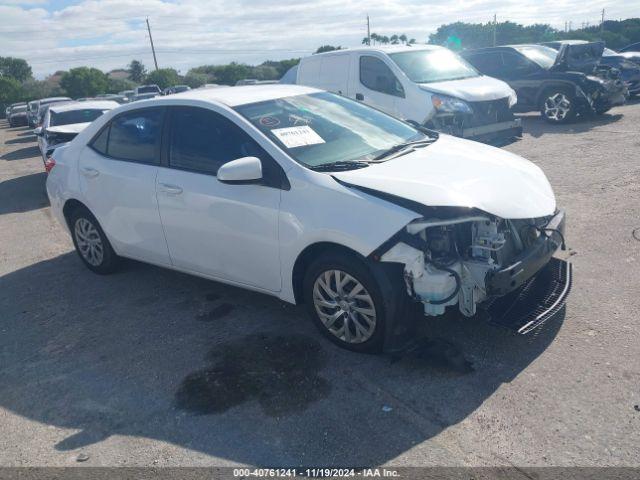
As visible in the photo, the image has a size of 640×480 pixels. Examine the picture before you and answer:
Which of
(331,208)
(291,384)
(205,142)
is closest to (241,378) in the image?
(291,384)

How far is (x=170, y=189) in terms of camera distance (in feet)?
15.3

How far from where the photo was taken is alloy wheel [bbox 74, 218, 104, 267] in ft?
18.8

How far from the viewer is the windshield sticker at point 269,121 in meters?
4.34

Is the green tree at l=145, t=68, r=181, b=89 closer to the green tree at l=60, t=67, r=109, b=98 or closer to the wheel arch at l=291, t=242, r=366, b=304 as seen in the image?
the green tree at l=60, t=67, r=109, b=98

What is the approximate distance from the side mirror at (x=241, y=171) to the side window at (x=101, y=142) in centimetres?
206

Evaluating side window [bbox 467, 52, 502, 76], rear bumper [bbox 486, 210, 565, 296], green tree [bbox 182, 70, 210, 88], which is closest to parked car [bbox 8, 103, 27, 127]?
green tree [bbox 182, 70, 210, 88]

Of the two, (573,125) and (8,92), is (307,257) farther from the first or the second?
(8,92)

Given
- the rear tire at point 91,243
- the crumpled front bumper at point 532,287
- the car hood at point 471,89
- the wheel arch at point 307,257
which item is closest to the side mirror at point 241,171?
the wheel arch at point 307,257

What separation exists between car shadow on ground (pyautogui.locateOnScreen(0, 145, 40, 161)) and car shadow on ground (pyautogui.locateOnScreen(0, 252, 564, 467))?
46.4 ft

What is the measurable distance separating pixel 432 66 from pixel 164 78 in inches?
1785

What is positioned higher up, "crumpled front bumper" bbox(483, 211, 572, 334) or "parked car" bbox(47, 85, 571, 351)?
"parked car" bbox(47, 85, 571, 351)

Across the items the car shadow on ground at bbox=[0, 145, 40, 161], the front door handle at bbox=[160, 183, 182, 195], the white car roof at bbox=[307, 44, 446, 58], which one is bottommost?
the car shadow on ground at bbox=[0, 145, 40, 161]

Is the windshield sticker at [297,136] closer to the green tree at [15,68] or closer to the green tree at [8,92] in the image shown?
the green tree at [8,92]

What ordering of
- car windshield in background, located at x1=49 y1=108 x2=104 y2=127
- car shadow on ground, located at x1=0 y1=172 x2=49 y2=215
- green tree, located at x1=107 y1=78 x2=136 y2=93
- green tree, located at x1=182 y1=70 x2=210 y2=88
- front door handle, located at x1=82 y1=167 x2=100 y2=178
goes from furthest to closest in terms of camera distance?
green tree, located at x1=107 y1=78 x2=136 y2=93 < green tree, located at x1=182 y1=70 x2=210 y2=88 < car windshield in background, located at x1=49 y1=108 x2=104 y2=127 < car shadow on ground, located at x1=0 y1=172 x2=49 y2=215 < front door handle, located at x1=82 y1=167 x2=100 y2=178
